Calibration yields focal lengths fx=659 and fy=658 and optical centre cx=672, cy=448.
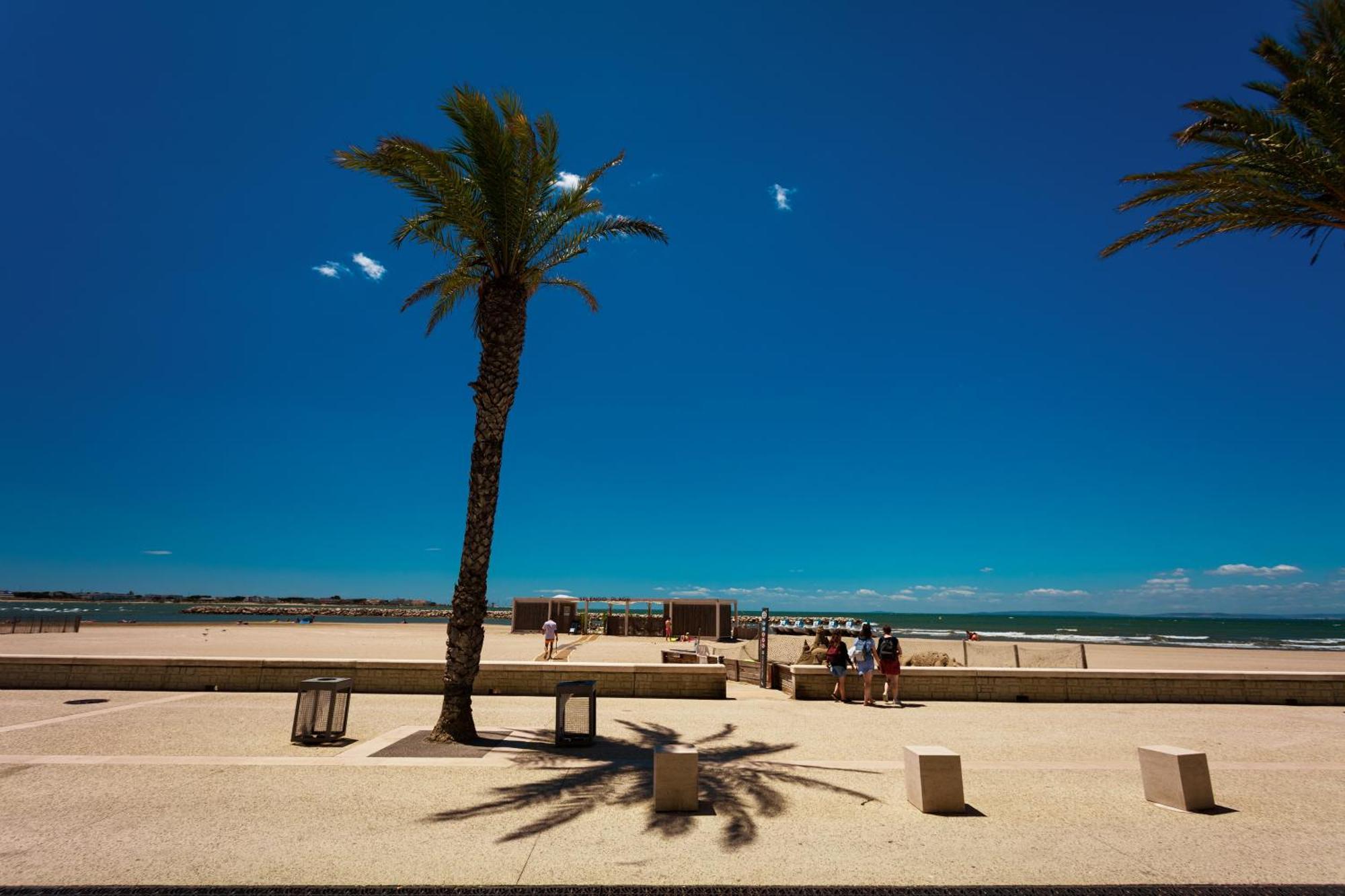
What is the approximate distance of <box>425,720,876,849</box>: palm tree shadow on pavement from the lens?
20.2ft

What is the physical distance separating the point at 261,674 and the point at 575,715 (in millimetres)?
8003

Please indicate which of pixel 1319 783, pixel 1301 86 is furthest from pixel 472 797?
pixel 1301 86

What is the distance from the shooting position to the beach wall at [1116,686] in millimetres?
13648

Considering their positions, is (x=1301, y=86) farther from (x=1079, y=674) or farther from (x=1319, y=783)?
(x=1079, y=674)

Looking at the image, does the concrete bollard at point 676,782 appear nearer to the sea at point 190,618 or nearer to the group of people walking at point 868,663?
the group of people walking at point 868,663

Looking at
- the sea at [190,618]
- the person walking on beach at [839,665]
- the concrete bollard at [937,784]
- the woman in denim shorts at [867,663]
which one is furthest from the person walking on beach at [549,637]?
the sea at [190,618]

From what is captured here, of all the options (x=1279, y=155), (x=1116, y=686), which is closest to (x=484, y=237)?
(x=1279, y=155)

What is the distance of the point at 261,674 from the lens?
13.2 metres

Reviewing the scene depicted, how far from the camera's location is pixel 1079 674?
1380 centimetres

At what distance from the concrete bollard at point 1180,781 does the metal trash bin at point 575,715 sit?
662cm

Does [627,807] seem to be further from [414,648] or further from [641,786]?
[414,648]

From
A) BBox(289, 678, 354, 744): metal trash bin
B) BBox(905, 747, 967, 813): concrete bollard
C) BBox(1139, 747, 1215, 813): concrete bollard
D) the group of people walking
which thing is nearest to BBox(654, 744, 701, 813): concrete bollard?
BBox(905, 747, 967, 813): concrete bollard

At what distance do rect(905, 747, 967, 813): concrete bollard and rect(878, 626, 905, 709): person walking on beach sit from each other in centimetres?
615

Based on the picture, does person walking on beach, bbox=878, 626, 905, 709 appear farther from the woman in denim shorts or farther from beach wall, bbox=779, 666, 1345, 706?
beach wall, bbox=779, 666, 1345, 706
